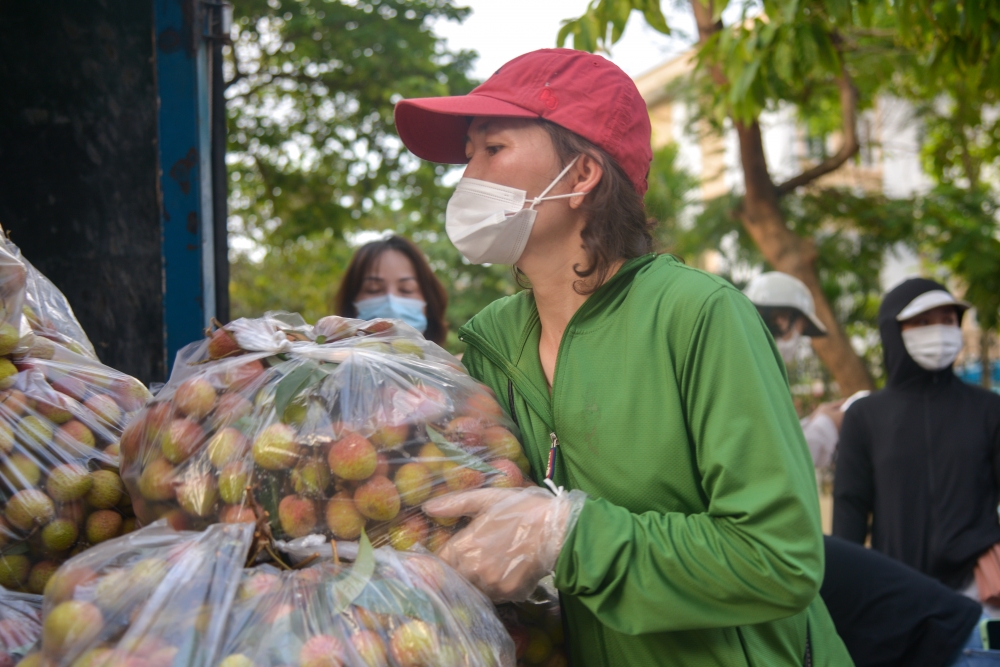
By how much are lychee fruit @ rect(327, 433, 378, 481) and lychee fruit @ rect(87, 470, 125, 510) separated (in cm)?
41

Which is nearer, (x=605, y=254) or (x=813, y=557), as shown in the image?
(x=813, y=557)

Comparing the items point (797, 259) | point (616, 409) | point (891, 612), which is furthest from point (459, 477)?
point (797, 259)

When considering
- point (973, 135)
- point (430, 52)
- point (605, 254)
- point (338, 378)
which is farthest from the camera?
point (973, 135)

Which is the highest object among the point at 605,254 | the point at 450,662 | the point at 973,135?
the point at 973,135

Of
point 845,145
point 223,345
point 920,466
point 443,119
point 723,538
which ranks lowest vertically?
point 920,466

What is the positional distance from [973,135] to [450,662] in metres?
10.0

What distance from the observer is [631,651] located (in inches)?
54.7

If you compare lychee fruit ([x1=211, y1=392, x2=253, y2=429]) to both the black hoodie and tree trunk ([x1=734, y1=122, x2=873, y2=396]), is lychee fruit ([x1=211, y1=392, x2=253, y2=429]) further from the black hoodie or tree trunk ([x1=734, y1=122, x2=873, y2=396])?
tree trunk ([x1=734, y1=122, x2=873, y2=396])

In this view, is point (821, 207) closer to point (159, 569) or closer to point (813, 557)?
point (813, 557)

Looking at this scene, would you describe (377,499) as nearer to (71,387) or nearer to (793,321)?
(71,387)

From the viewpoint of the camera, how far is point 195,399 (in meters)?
1.32

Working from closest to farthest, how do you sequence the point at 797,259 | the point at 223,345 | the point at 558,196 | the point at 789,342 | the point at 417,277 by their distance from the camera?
the point at 223,345
the point at 558,196
the point at 417,277
the point at 789,342
the point at 797,259

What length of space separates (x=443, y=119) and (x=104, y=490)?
0.93 metres

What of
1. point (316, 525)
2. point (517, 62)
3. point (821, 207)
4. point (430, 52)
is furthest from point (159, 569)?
point (821, 207)
